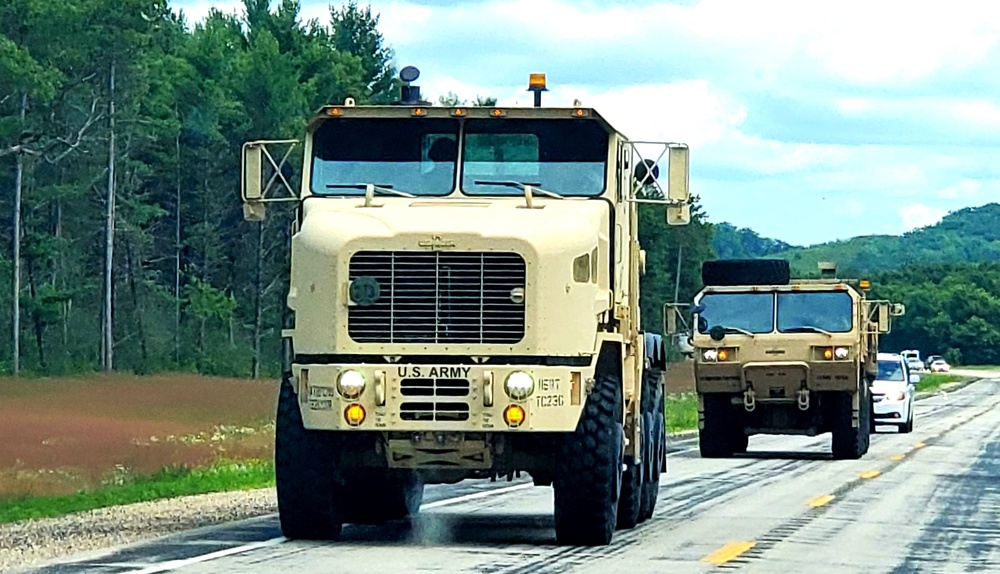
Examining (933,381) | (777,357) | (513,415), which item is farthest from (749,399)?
(933,381)

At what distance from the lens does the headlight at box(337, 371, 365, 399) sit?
13.9 m

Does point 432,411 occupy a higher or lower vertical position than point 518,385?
lower

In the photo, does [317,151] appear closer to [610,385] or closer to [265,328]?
[610,385]

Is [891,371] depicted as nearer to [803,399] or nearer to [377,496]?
[803,399]

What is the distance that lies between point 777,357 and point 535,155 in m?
14.7

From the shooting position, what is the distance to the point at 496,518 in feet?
57.3

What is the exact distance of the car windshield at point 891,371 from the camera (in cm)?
4347

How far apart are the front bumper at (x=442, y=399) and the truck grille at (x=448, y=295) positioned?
0.80 ft

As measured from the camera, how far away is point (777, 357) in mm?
29203

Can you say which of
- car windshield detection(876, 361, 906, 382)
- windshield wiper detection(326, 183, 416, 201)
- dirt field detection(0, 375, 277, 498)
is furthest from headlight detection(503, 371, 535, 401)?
car windshield detection(876, 361, 906, 382)

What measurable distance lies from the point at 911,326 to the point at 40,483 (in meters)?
158

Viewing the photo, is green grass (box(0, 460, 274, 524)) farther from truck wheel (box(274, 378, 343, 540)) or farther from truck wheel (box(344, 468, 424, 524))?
truck wheel (box(274, 378, 343, 540))

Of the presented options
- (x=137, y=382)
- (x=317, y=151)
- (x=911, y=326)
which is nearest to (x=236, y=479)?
(x=317, y=151)

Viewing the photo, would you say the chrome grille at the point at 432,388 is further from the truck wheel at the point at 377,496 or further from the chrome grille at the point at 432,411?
the truck wheel at the point at 377,496
